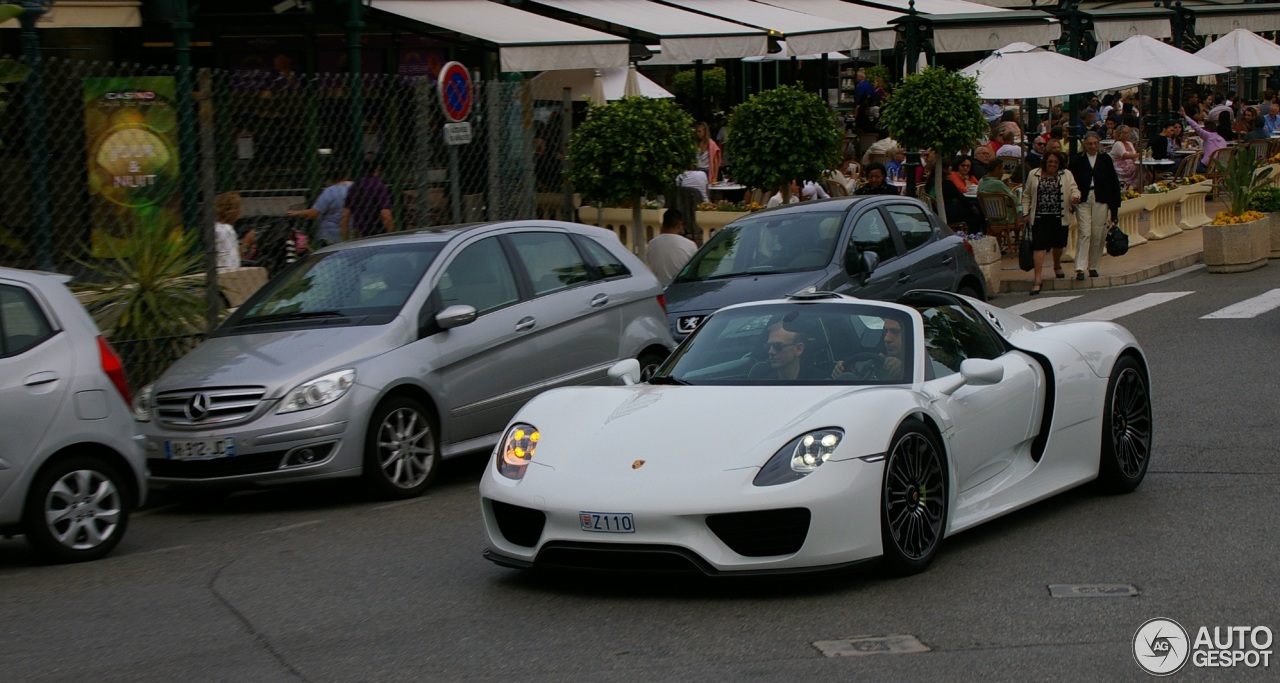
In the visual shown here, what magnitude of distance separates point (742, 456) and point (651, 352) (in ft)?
16.4

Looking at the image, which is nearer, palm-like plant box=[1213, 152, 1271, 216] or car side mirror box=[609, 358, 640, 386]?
car side mirror box=[609, 358, 640, 386]

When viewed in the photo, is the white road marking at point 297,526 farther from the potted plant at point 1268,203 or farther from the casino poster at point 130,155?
the potted plant at point 1268,203

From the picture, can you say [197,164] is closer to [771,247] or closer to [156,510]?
[156,510]

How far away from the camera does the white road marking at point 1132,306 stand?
1783 cm

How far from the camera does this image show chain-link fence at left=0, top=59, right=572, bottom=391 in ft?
38.7

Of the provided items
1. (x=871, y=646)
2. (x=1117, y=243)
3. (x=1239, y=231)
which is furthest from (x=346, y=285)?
(x=1239, y=231)

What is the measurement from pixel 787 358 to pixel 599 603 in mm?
1621

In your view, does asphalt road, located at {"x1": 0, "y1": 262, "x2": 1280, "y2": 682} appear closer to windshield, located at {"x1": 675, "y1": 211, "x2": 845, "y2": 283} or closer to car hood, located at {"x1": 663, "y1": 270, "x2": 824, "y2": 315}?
car hood, located at {"x1": 663, "y1": 270, "x2": 824, "y2": 315}

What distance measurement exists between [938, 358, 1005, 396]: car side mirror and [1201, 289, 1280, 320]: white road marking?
10307 mm

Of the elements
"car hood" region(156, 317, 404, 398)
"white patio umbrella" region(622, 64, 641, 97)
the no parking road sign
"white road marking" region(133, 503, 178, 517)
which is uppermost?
"white patio umbrella" region(622, 64, 641, 97)

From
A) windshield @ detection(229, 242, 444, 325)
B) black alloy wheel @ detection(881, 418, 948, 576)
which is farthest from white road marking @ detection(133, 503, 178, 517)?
black alloy wheel @ detection(881, 418, 948, 576)

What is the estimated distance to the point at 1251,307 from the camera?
17703 millimetres

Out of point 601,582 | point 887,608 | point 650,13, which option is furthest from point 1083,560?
point 650,13

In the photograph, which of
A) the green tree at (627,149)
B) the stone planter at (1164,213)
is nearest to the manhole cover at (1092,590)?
the green tree at (627,149)
